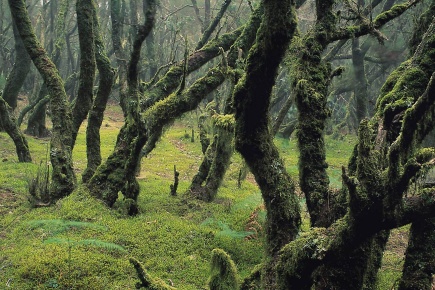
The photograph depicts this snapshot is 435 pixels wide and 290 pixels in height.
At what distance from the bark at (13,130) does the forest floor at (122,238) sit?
737 mm

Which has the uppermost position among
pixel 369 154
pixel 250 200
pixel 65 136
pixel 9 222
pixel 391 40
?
pixel 391 40

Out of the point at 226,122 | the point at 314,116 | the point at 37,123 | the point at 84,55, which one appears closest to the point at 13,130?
the point at 84,55

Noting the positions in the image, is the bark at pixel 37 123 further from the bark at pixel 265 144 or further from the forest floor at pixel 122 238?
the bark at pixel 265 144

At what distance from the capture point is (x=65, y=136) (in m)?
9.43

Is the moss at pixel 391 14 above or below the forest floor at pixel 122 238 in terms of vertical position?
above

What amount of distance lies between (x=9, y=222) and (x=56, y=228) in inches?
52.6

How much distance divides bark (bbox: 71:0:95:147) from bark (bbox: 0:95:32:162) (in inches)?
107

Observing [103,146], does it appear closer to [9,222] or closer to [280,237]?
[9,222]

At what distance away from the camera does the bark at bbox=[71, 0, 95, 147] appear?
962 centimetres

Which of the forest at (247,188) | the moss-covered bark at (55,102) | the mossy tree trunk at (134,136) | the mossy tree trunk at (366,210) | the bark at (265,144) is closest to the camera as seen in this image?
the mossy tree trunk at (366,210)

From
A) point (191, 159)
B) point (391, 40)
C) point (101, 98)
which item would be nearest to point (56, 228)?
point (101, 98)

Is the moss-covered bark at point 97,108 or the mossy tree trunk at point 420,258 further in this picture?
the moss-covered bark at point 97,108

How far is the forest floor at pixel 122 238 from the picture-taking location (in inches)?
218

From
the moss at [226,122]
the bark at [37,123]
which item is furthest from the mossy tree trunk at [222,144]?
the bark at [37,123]
